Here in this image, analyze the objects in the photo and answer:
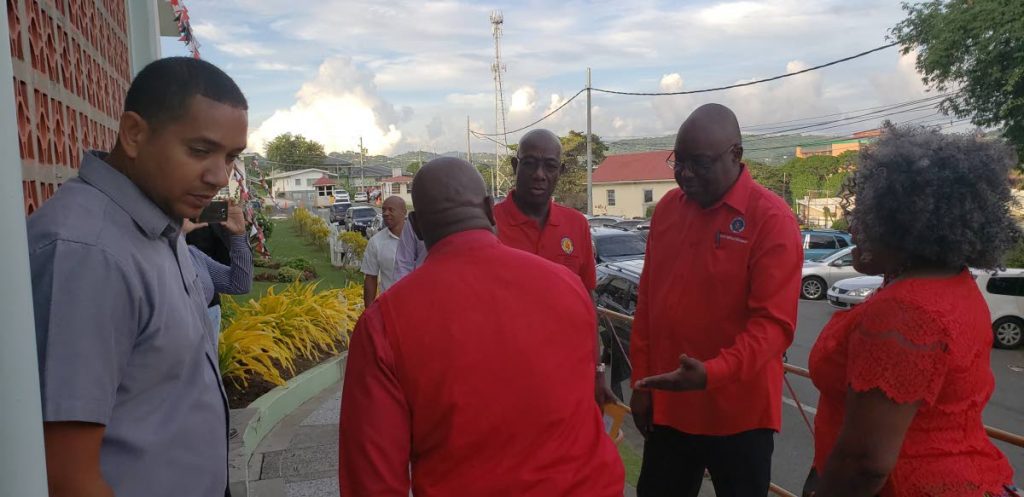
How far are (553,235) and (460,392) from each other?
227 centimetres

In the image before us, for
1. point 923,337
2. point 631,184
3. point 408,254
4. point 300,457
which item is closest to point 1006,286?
point 408,254

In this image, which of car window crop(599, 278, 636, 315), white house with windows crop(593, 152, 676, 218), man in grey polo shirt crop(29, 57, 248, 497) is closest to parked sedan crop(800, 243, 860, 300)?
car window crop(599, 278, 636, 315)

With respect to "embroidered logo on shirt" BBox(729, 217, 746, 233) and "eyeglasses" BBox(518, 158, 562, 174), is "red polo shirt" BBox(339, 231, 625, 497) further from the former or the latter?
"eyeglasses" BBox(518, 158, 562, 174)

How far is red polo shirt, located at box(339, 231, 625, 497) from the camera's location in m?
1.52

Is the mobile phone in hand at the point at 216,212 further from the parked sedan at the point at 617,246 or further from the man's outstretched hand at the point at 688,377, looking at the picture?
the parked sedan at the point at 617,246

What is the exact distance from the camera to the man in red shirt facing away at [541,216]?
368 cm

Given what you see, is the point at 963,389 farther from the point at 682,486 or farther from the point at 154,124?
the point at 154,124

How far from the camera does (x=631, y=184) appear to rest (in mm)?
52656

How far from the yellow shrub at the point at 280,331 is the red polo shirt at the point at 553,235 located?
9.48 feet

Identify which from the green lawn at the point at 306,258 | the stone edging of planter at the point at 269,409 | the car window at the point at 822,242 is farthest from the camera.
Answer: the car window at the point at 822,242

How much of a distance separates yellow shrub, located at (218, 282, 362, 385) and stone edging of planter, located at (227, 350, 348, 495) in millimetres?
162

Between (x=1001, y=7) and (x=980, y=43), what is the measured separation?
862 millimetres

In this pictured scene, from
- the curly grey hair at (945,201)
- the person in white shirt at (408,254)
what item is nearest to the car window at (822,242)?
the person in white shirt at (408,254)

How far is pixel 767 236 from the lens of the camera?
Result: 2.55 metres
